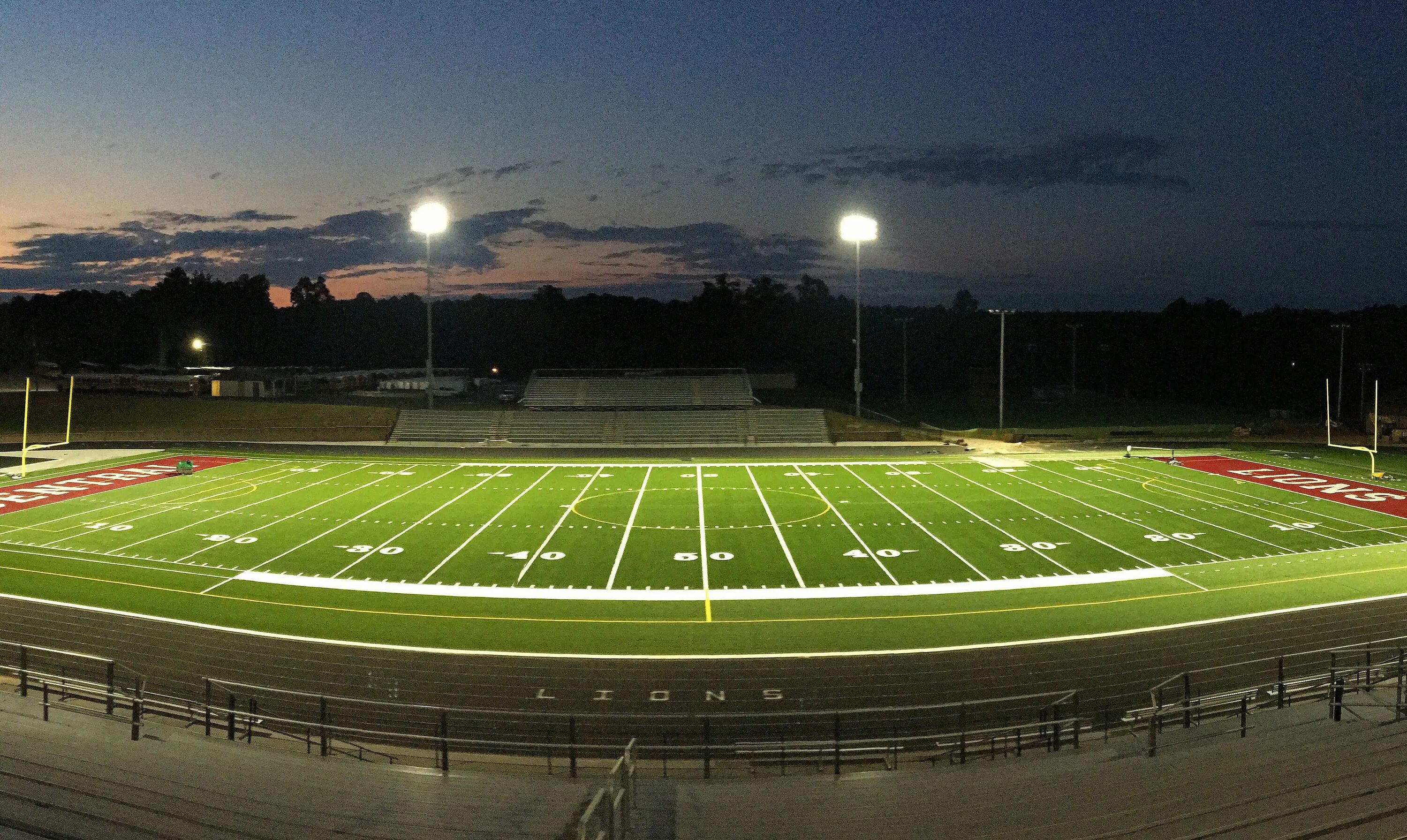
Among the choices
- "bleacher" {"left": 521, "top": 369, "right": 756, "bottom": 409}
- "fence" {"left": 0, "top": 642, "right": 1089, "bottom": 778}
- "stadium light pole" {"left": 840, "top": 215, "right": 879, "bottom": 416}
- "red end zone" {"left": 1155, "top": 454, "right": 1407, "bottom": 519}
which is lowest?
"fence" {"left": 0, "top": 642, "right": 1089, "bottom": 778}

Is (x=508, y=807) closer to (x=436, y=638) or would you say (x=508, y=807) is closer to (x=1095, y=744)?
(x=1095, y=744)

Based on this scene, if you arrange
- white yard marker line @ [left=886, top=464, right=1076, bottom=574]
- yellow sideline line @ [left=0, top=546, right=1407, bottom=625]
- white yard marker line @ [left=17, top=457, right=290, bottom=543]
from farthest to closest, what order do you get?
white yard marker line @ [left=17, top=457, right=290, bottom=543], white yard marker line @ [left=886, top=464, right=1076, bottom=574], yellow sideline line @ [left=0, top=546, right=1407, bottom=625]

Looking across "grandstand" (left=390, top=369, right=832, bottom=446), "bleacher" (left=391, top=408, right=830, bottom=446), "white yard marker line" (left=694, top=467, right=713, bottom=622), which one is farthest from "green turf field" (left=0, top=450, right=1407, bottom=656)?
"grandstand" (left=390, top=369, right=832, bottom=446)

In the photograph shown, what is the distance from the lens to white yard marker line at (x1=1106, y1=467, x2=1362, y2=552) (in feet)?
73.7

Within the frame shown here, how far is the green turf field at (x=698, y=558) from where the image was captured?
16172 mm

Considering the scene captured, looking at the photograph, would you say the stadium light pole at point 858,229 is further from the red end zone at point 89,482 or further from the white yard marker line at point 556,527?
the red end zone at point 89,482

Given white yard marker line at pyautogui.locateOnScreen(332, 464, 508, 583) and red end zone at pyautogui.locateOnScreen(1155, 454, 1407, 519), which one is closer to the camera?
white yard marker line at pyautogui.locateOnScreen(332, 464, 508, 583)

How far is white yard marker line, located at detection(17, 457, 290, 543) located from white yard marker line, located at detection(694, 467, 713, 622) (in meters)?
15.6

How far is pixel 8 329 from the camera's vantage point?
83.8 meters

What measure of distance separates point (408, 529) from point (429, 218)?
2249 cm

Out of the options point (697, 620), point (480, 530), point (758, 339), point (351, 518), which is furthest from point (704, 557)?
point (758, 339)

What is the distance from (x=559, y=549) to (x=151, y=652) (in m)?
9.14

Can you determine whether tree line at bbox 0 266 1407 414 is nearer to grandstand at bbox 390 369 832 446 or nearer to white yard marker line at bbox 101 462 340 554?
grandstand at bbox 390 369 832 446

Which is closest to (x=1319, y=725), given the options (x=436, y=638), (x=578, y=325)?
(x=436, y=638)
